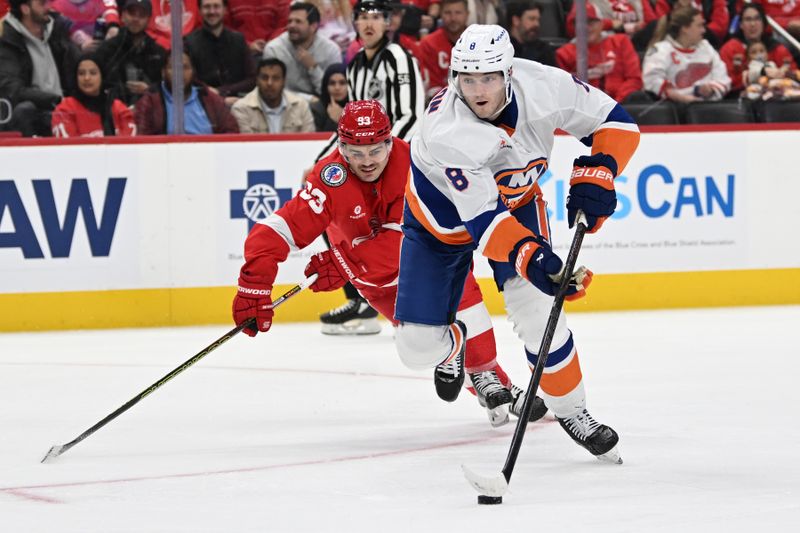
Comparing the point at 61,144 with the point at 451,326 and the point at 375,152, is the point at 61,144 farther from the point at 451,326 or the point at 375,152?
the point at 451,326

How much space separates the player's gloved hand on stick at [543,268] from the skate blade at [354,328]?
3.07 metres

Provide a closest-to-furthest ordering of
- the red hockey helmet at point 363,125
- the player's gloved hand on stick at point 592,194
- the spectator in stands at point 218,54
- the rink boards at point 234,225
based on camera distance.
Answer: the player's gloved hand on stick at point 592,194
the red hockey helmet at point 363,125
the rink boards at point 234,225
the spectator in stands at point 218,54

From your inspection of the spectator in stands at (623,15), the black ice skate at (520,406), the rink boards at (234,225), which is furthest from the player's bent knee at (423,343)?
the spectator in stands at (623,15)

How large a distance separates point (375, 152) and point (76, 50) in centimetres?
254

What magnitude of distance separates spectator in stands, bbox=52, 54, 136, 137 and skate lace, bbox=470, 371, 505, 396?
2.95m

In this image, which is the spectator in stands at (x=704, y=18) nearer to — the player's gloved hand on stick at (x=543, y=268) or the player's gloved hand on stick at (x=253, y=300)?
the player's gloved hand on stick at (x=253, y=300)

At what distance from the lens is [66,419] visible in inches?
168

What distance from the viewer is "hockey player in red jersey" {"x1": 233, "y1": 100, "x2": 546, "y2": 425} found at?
13.0 ft

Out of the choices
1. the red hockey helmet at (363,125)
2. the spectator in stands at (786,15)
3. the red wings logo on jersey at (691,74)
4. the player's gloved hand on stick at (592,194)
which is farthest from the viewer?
the spectator in stands at (786,15)

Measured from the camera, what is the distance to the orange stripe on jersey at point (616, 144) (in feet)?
11.6

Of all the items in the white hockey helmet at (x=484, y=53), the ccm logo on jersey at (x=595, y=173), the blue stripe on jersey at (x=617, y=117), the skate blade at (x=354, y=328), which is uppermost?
the white hockey helmet at (x=484, y=53)

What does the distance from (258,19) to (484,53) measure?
3.41 metres

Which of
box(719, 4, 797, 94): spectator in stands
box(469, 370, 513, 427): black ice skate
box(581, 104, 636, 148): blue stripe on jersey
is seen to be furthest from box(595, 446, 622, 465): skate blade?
box(719, 4, 797, 94): spectator in stands

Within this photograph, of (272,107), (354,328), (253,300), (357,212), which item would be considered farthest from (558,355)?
(272,107)
